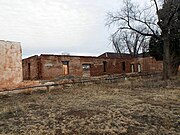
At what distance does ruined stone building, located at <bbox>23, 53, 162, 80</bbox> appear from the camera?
20266 millimetres

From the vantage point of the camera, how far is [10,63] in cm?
1339

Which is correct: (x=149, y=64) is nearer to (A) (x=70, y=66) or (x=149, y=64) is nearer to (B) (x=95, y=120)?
(A) (x=70, y=66)

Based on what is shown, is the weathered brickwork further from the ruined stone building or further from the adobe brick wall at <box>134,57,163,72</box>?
the adobe brick wall at <box>134,57,163,72</box>

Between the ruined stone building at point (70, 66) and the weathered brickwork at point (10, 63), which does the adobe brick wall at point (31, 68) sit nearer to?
the ruined stone building at point (70, 66)

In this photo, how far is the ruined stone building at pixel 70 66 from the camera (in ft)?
66.5

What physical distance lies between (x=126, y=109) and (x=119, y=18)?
43.9 feet

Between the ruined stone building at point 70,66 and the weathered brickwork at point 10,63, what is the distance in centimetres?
611

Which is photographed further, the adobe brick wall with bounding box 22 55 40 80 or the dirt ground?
the adobe brick wall with bounding box 22 55 40 80

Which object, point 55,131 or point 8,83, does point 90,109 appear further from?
point 8,83

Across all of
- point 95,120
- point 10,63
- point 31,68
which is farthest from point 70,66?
point 95,120

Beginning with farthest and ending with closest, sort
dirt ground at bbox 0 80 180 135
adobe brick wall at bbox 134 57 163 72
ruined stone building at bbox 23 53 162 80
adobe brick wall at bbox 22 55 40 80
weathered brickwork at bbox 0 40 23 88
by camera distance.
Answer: adobe brick wall at bbox 134 57 163 72 → adobe brick wall at bbox 22 55 40 80 → ruined stone building at bbox 23 53 162 80 → weathered brickwork at bbox 0 40 23 88 → dirt ground at bbox 0 80 180 135

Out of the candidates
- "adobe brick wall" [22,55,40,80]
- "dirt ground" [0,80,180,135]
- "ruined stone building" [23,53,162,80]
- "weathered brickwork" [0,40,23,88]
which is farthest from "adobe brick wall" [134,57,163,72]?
"dirt ground" [0,80,180,135]

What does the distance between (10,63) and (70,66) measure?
31.7ft

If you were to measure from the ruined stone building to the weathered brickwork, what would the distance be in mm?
6105
